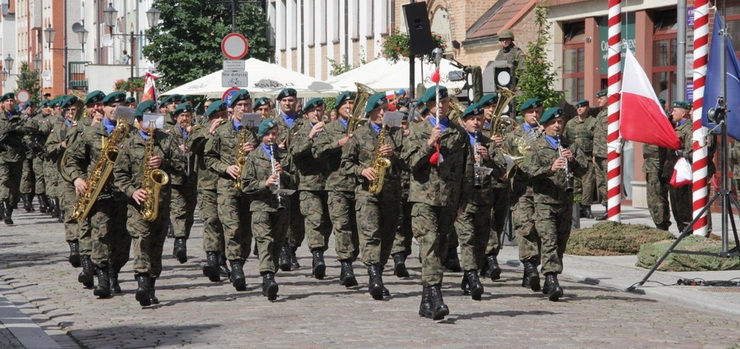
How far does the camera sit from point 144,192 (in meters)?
12.8

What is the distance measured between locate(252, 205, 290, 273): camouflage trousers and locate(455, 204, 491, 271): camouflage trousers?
1.57 meters

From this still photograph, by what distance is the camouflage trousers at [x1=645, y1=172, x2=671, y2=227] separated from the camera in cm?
2011

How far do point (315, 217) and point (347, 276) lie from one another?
1242 millimetres

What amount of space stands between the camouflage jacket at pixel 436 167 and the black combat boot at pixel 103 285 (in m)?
3.07

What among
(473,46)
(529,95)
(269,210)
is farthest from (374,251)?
(473,46)

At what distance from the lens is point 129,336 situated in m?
11.0

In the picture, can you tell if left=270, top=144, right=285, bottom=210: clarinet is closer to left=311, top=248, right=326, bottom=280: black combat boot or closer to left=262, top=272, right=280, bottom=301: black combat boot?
left=262, top=272, right=280, bottom=301: black combat boot

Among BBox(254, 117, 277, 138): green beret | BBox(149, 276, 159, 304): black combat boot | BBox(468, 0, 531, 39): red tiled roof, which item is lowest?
BBox(149, 276, 159, 304): black combat boot

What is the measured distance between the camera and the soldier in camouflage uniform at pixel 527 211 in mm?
13742

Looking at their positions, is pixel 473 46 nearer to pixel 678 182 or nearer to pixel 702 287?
Result: pixel 678 182

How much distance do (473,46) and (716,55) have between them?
796 inches

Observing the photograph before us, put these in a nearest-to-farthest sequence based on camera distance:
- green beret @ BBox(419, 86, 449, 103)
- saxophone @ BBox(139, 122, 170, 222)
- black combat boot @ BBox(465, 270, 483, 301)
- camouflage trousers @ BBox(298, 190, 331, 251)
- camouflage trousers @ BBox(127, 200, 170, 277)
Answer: green beret @ BBox(419, 86, 449, 103) < saxophone @ BBox(139, 122, 170, 222) < camouflage trousers @ BBox(127, 200, 170, 277) < black combat boot @ BBox(465, 270, 483, 301) < camouflage trousers @ BBox(298, 190, 331, 251)

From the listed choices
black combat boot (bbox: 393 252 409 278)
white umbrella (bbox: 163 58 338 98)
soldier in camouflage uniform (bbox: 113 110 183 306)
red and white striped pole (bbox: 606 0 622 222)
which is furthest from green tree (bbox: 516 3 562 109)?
soldier in camouflage uniform (bbox: 113 110 183 306)

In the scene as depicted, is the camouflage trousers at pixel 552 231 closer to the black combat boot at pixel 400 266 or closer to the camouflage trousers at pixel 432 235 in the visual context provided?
the camouflage trousers at pixel 432 235
